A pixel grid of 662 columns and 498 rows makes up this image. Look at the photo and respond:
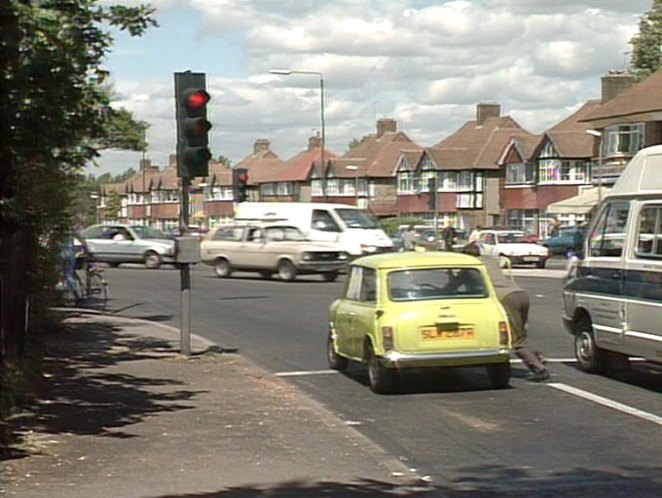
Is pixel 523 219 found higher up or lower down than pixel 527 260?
higher up

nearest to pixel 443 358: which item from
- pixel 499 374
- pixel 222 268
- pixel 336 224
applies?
pixel 499 374

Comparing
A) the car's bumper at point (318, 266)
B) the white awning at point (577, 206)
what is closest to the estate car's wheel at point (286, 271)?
the car's bumper at point (318, 266)

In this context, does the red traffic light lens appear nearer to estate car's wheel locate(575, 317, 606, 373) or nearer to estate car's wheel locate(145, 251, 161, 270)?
estate car's wheel locate(575, 317, 606, 373)

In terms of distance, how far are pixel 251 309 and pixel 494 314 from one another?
12731 mm

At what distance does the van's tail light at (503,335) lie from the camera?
45.0ft

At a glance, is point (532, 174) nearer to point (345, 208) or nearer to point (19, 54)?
point (345, 208)

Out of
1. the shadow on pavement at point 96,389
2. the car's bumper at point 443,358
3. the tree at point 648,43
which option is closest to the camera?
the shadow on pavement at point 96,389

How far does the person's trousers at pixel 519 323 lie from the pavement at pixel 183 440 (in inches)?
105

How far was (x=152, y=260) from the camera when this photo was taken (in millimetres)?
44875

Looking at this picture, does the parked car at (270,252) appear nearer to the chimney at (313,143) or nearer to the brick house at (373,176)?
the brick house at (373,176)

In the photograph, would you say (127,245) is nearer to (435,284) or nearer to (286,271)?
(286,271)

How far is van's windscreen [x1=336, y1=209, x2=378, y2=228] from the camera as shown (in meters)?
37.9

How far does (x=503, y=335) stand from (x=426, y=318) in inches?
35.8

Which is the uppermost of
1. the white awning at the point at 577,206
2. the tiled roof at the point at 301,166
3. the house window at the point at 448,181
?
the tiled roof at the point at 301,166
